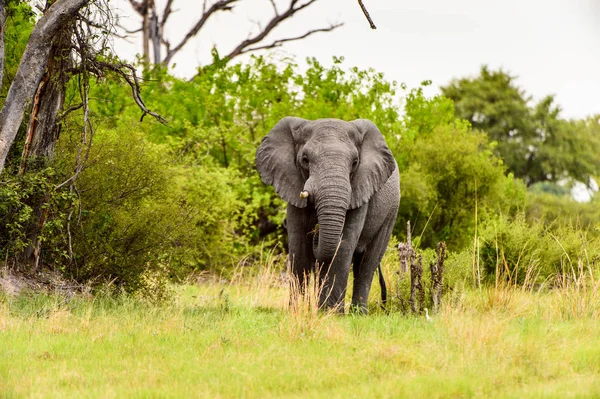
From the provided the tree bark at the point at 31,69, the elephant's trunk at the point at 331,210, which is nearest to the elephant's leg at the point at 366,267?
the elephant's trunk at the point at 331,210

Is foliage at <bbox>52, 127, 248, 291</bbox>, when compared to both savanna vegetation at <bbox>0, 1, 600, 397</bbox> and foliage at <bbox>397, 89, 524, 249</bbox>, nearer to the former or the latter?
savanna vegetation at <bbox>0, 1, 600, 397</bbox>

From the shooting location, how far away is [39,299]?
13180mm

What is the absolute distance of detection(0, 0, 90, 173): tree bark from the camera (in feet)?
41.6

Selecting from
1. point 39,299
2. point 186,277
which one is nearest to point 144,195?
point 186,277

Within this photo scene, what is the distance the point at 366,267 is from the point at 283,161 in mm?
2128

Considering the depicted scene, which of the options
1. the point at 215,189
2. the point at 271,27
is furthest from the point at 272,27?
the point at 215,189

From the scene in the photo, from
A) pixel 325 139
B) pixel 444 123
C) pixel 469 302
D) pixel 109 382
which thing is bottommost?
pixel 109 382

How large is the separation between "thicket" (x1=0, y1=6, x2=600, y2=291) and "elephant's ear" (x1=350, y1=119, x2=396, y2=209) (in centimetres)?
179

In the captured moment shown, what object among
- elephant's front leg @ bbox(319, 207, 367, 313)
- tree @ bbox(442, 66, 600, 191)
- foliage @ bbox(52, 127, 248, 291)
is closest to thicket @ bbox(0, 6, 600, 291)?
foliage @ bbox(52, 127, 248, 291)

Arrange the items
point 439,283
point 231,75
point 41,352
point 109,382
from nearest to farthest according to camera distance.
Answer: point 109,382
point 41,352
point 439,283
point 231,75

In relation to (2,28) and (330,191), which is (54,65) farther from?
(330,191)

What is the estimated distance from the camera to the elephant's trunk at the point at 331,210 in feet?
41.3

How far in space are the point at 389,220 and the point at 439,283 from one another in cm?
246

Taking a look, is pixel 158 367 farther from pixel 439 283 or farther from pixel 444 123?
pixel 444 123
